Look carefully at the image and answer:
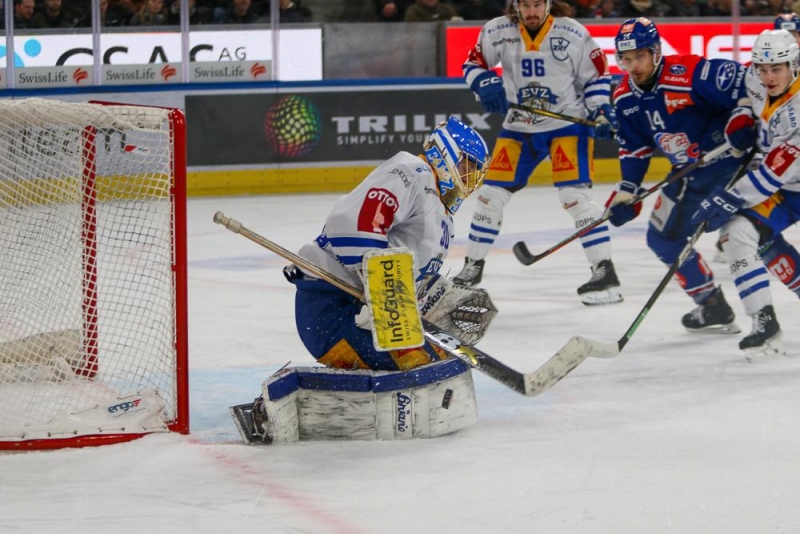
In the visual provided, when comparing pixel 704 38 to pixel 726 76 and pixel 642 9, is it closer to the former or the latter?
pixel 642 9

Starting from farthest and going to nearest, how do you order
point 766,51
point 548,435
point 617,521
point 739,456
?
point 766,51, point 548,435, point 739,456, point 617,521

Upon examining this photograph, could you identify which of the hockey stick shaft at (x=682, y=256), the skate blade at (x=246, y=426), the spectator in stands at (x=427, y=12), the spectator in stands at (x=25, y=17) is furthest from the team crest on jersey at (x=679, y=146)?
the spectator in stands at (x=427, y=12)

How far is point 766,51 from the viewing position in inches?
153

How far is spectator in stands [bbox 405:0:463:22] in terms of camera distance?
29.1 ft

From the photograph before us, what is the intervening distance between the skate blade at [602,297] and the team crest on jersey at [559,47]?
1.00 meters

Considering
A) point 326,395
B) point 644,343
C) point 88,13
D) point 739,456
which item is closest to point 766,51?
point 644,343

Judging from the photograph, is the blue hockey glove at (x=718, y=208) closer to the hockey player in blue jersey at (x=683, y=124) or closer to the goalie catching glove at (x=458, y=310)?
the hockey player in blue jersey at (x=683, y=124)

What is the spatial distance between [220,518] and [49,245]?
45.0 inches

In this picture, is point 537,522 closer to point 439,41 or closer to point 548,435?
point 548,435

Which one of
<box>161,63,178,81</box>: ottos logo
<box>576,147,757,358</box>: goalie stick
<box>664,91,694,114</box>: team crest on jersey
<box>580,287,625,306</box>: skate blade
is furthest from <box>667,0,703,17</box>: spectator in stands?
<box>576,147,757,358</box>: goalie stick

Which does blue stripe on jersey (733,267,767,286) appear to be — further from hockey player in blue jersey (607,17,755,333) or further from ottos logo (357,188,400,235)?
ottos logo (357,188,400,235)

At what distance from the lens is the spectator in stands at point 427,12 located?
29.1 ft

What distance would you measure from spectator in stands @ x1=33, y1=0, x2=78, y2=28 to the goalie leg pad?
510cm

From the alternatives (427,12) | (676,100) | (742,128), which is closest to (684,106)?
(676,100)
